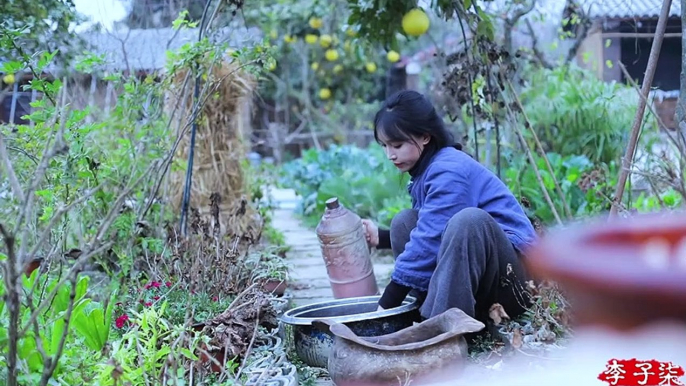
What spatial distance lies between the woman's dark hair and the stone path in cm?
119

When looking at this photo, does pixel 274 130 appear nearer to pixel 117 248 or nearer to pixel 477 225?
pixel 117 248

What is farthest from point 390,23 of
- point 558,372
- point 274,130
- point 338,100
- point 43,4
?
point 338,100

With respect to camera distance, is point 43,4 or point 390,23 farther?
point 43,4

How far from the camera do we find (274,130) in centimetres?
1443

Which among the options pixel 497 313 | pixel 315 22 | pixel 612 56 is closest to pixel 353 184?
pixel 612 56

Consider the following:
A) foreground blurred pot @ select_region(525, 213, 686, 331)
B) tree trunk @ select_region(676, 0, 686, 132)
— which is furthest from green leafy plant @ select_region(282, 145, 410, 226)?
foreground blurred pot @ select_region(525, 213, 686, 331)

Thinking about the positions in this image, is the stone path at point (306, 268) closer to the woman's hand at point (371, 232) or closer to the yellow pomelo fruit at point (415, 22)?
the woman's hand at point (371, 232)

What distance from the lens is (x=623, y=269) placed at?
0.50 meters

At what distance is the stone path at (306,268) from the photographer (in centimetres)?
394

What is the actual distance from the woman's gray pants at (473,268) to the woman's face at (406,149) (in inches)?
16.1

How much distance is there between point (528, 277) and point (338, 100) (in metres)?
13.6

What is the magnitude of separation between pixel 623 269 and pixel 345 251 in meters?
2.64

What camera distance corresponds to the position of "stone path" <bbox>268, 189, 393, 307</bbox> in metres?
3.94

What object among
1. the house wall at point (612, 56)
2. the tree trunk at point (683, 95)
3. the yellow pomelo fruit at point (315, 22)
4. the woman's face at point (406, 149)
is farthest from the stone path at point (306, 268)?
the yellow pomelo fruit at point (315, 22)
